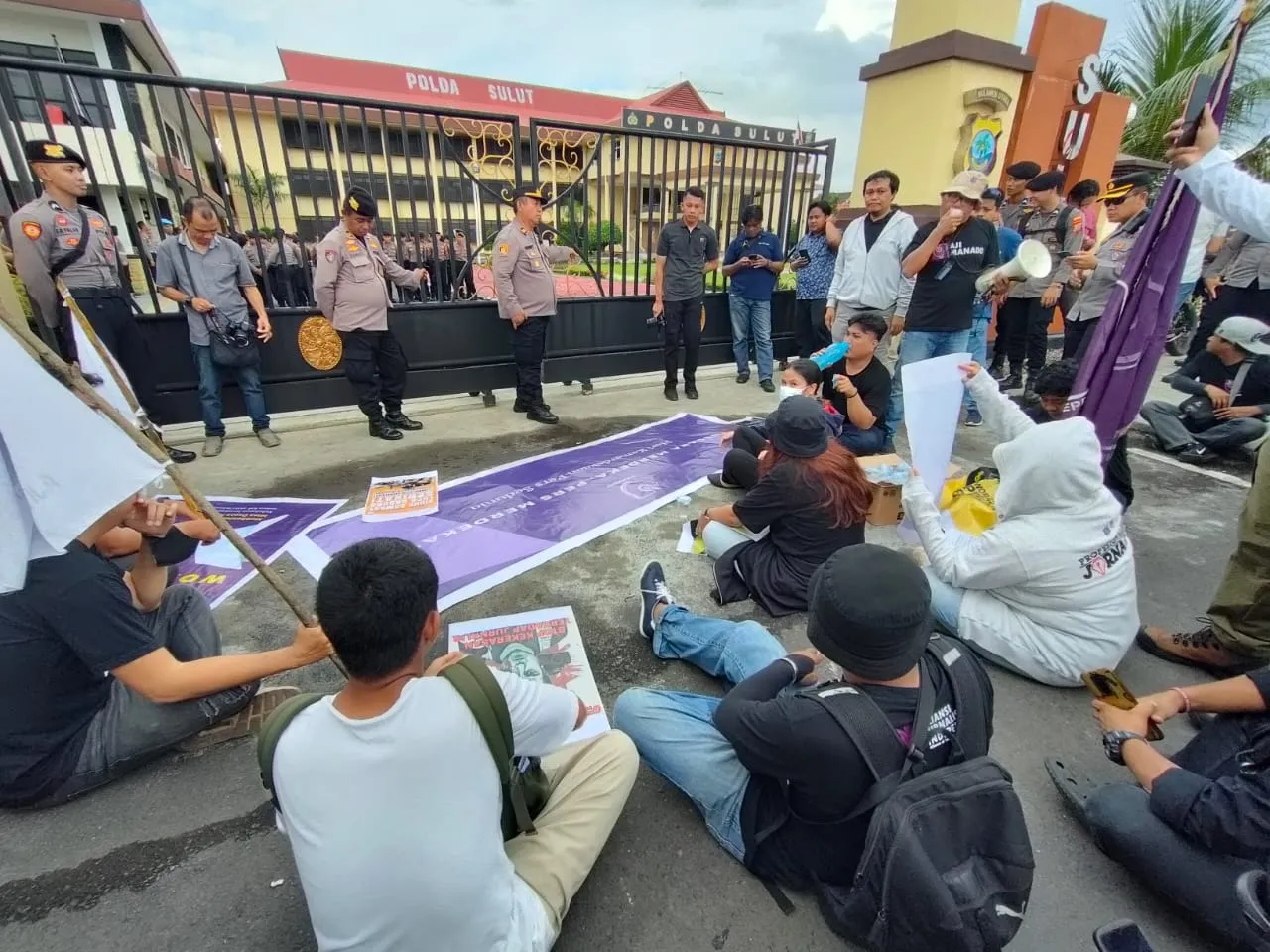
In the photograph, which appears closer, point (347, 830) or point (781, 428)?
point (347, 830)

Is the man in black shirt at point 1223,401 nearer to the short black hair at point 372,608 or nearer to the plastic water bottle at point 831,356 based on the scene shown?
the plastic water bottle at point 831,356

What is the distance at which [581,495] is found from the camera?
→ 3.68 meters

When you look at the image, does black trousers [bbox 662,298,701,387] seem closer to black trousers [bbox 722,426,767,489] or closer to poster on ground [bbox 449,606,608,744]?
black trousers [bbox 722,426,767,489]

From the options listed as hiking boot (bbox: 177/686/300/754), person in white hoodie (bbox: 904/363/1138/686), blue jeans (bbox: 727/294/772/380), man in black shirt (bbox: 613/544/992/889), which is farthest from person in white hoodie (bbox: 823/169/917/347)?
hiking boot (bbox: 177/686/300/754)

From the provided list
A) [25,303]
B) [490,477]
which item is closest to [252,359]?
[25,303]

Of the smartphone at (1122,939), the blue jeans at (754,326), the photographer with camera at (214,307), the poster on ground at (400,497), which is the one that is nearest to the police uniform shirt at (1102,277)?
the blue jeans at (754,326)

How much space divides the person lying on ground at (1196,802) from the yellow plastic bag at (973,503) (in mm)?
1098

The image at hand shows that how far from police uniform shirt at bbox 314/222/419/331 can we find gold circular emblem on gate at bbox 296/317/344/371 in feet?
1.12

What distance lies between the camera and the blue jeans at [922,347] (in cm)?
409

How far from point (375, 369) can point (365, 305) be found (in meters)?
0.50

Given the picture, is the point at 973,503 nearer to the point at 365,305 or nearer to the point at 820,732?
the point at 820,732

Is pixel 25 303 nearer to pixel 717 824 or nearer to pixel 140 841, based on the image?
pixel 140 841

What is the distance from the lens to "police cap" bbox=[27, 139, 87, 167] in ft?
11.3

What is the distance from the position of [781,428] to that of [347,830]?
1898 millimetres
